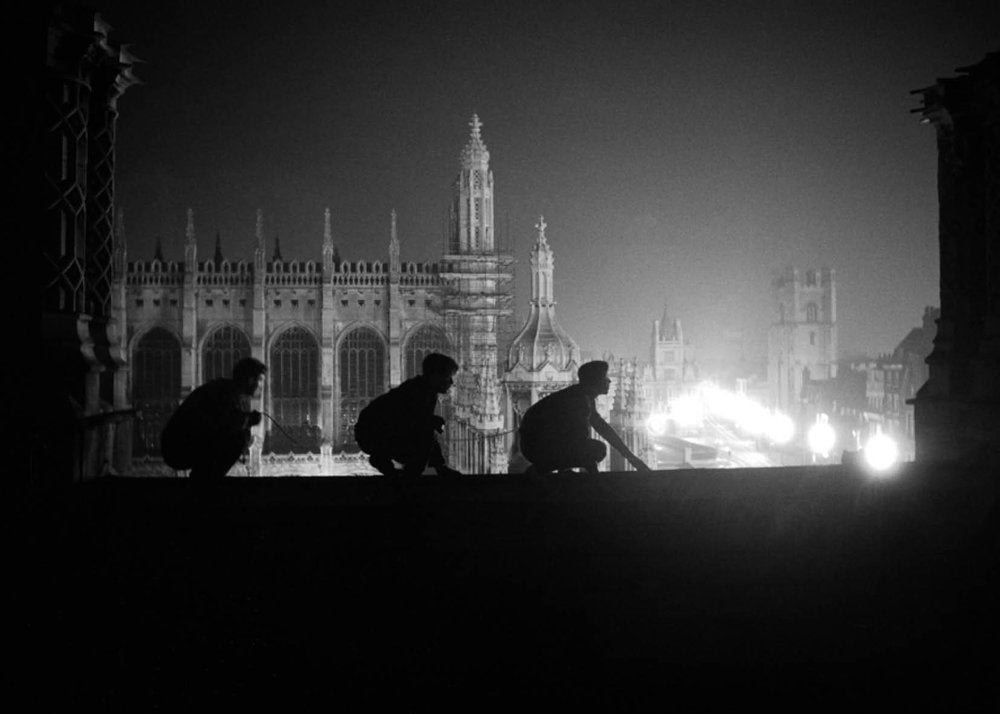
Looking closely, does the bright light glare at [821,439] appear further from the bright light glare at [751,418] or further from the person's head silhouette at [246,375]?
the person's head silhouette at [246,375]

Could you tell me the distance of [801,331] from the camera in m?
69.4

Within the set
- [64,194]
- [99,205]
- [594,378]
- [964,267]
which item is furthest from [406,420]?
[964,267]

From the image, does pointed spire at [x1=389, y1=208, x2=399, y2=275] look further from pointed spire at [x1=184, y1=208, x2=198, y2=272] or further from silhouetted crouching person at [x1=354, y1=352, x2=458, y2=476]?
silhouetted crouching person at [x1=354, y1=352, x2=458, y2=476]

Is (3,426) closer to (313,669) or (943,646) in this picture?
(313,669)

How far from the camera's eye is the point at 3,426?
17.1 feet

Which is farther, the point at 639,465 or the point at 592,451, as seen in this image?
the point at 592,451

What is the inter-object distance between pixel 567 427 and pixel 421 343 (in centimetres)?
3058

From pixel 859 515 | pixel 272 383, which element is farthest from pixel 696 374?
pixel 859 515

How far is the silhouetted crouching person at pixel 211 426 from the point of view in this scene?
529cm

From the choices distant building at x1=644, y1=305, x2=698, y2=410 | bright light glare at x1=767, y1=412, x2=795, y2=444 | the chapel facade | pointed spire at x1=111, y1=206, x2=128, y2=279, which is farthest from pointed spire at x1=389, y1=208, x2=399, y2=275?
distant building at x1=644, y1=305, x2=698, y2=410

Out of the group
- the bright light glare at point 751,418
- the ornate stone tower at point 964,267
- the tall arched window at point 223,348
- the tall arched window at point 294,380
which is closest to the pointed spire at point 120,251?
the tall arched window at point 223,348

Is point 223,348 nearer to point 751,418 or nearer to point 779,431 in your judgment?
point 779,431

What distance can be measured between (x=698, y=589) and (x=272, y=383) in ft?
111

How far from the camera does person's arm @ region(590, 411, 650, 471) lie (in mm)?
5699
